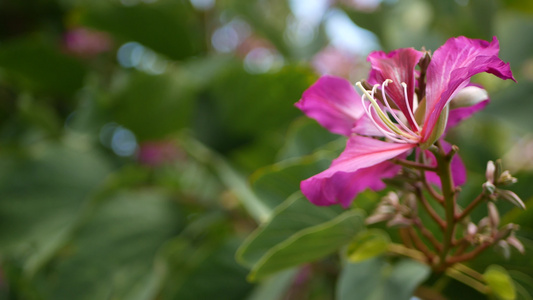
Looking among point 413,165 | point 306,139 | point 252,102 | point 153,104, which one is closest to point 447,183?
point 413,165

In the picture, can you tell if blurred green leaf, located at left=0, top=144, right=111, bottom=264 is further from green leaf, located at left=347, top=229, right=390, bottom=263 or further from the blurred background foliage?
green leaf, located at left=347, top=229, right=390, bottom=263

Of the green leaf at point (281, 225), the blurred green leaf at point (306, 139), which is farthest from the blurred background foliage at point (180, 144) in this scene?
the green leaf at point (281, 225)

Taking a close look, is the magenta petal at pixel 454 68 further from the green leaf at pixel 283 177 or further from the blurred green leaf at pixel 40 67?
the blurred green leaf at pixel 40 67

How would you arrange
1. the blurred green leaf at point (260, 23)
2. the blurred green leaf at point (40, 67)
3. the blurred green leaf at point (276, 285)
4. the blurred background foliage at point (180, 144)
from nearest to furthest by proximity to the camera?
the blurred green leaf at point (276, 285) < the blurred background foliage at point (180, 144) < the blurred green leaf at point (40, 67) < the blurred green leaf at point (260, 23)

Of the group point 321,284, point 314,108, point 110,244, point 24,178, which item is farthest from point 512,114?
point 24,178

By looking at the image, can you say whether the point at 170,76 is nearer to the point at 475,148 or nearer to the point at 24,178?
the point at 24,178

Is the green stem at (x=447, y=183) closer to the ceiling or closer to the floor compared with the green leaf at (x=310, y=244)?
closer to the ceiling

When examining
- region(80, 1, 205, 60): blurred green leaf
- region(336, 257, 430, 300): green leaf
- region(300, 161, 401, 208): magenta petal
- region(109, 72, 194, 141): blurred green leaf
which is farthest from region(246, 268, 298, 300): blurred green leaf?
region(80, 1, 205, 60): blurred green leaf

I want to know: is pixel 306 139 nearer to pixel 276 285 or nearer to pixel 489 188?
pixel 276 285

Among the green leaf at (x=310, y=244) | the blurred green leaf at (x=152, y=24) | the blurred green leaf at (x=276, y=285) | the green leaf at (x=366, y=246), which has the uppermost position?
the blurred green leaf at (x=152, y=24)
